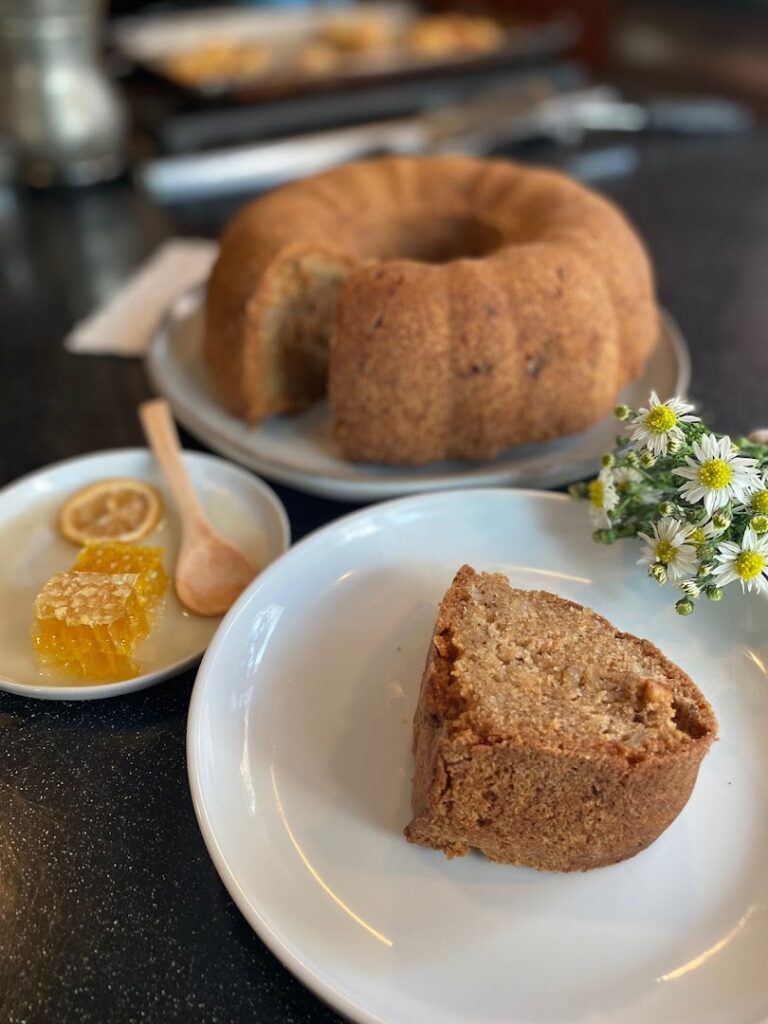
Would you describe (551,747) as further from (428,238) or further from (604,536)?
(428,238)

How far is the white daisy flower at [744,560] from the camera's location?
836 millimetres

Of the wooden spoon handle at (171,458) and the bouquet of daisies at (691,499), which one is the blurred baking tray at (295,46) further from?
the bouquet of daisies at (691,499)

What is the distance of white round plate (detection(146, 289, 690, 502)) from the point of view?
1.13 meters

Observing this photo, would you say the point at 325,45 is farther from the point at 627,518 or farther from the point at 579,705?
the point at 579,705

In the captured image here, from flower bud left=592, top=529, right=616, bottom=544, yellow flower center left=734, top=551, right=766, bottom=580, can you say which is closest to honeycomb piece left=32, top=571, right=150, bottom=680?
flower bud left=592, top=529, right=616, bottom=544

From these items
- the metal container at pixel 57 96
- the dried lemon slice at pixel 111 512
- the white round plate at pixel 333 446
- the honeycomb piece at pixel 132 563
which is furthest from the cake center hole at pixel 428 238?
the metal container at pixel 57 96

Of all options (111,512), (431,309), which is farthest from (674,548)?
(111,512)

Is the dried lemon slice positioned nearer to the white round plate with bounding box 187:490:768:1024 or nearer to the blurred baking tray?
the white round plate with bounding box 187:490:768:1024

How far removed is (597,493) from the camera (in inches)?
37.7

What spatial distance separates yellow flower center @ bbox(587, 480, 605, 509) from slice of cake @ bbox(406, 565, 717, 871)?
0.20 meters

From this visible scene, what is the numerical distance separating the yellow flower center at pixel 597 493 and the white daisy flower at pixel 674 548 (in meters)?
0.07

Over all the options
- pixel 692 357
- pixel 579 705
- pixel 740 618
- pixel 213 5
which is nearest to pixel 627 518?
pixel 740 618

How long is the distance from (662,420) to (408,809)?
1.58 feet

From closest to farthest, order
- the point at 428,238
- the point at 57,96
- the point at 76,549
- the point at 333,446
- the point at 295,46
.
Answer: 1. the point at 76,549
2. the point at 333,446
3. the point at 428,238
4. the point at 57,96
5. the point at 295,46
